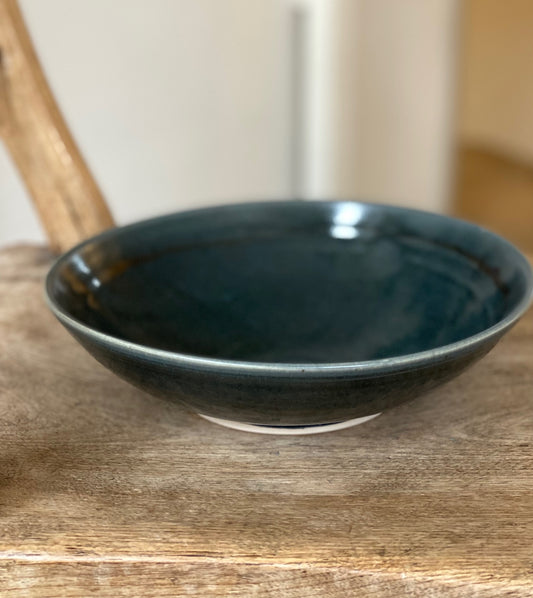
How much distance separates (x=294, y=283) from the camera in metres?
0.64

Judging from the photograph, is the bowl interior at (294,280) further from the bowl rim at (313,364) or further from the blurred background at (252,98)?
the blurred background at (252,98)

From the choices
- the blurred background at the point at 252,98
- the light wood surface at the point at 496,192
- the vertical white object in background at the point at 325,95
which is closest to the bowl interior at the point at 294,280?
the blurred background at the point at 252,98

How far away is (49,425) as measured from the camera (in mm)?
479

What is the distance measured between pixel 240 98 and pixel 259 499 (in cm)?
134

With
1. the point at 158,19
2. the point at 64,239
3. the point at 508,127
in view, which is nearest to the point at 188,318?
the point at 64,239

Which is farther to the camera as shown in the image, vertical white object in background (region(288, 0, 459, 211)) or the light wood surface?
the light wood surface

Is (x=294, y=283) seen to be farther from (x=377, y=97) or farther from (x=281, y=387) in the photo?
(x=377, y=97)

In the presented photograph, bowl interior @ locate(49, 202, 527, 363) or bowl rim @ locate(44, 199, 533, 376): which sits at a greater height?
bowl rim @ locate(44, 199, 533, 376)

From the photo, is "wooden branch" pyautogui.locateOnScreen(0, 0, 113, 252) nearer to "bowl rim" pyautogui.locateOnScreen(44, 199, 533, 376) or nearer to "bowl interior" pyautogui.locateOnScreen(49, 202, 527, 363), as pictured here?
"bowl interior" pyautogui.locateOnScreen(49, 202, 527, 363)

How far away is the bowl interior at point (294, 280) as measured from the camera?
558 mm

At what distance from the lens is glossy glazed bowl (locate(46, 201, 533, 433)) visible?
533mm

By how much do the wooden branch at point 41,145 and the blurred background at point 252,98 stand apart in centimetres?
36

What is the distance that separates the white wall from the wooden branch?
0.36 meters

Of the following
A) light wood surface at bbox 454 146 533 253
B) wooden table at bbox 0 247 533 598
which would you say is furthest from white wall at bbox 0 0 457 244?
wooden table at bbox 0 247 533 598
